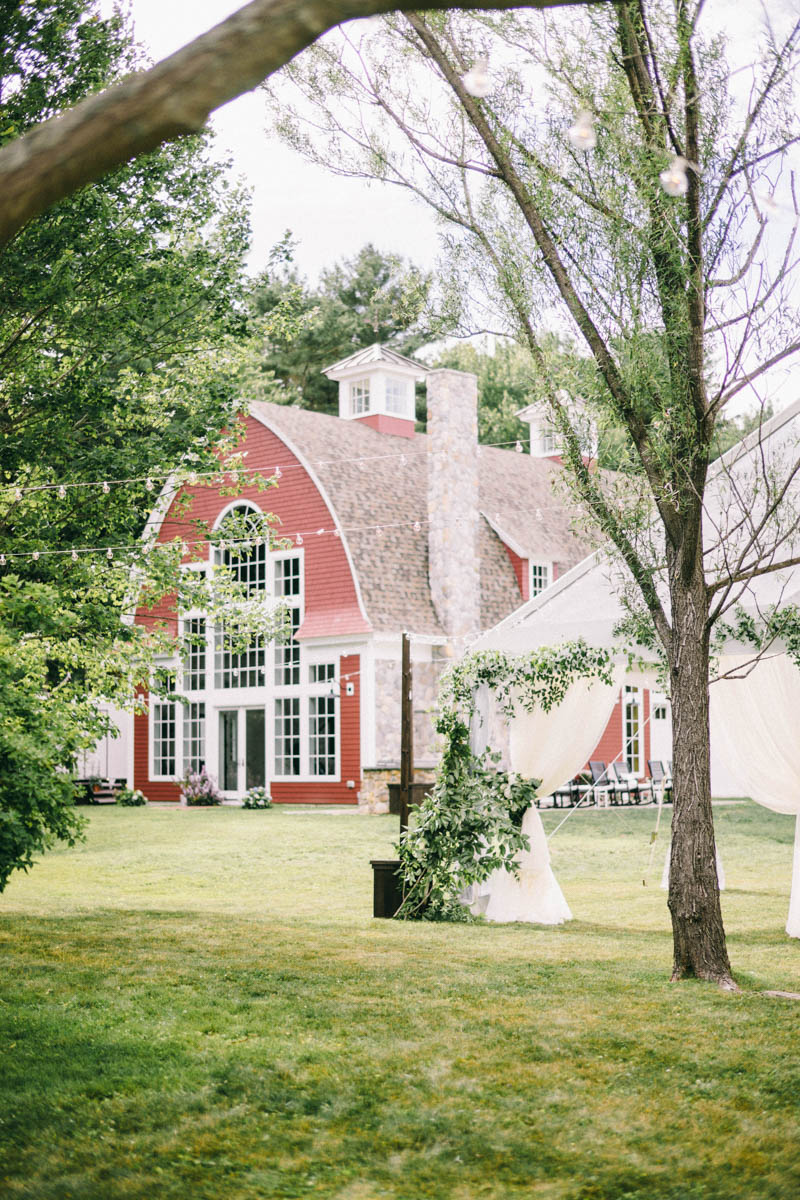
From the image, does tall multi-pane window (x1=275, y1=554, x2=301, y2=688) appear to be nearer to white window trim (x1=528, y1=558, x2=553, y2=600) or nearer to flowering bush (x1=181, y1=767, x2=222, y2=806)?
flowering bush (x1=181, y1=767, x2=222, y2=806)

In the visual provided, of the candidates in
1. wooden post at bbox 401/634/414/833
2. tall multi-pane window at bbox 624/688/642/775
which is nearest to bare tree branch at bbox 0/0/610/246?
wooden post at bbox 401/634/414/833

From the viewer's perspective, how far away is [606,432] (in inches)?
300

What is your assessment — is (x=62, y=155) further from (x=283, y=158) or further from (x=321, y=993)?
(x=283, y=158)

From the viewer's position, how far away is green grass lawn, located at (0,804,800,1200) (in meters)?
4.09

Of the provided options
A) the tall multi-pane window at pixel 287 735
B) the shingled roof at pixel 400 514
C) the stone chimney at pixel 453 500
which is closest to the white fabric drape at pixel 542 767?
the shingled roof at pixel 400 514

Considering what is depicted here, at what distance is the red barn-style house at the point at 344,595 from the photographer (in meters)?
21.3

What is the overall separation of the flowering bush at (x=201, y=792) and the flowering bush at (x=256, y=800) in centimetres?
116

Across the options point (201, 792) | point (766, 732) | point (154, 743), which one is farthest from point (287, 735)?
point (766, 732)

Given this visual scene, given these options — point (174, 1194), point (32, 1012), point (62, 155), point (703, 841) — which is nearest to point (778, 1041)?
point (703, 841)

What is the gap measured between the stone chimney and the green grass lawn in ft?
40.1

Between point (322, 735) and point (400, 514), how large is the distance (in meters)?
4.28

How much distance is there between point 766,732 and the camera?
32.4 feet

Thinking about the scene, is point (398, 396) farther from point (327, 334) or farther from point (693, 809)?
point (693, 809)

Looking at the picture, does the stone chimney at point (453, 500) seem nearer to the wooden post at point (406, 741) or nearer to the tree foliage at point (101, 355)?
the tree foliage at point (101, 355)
